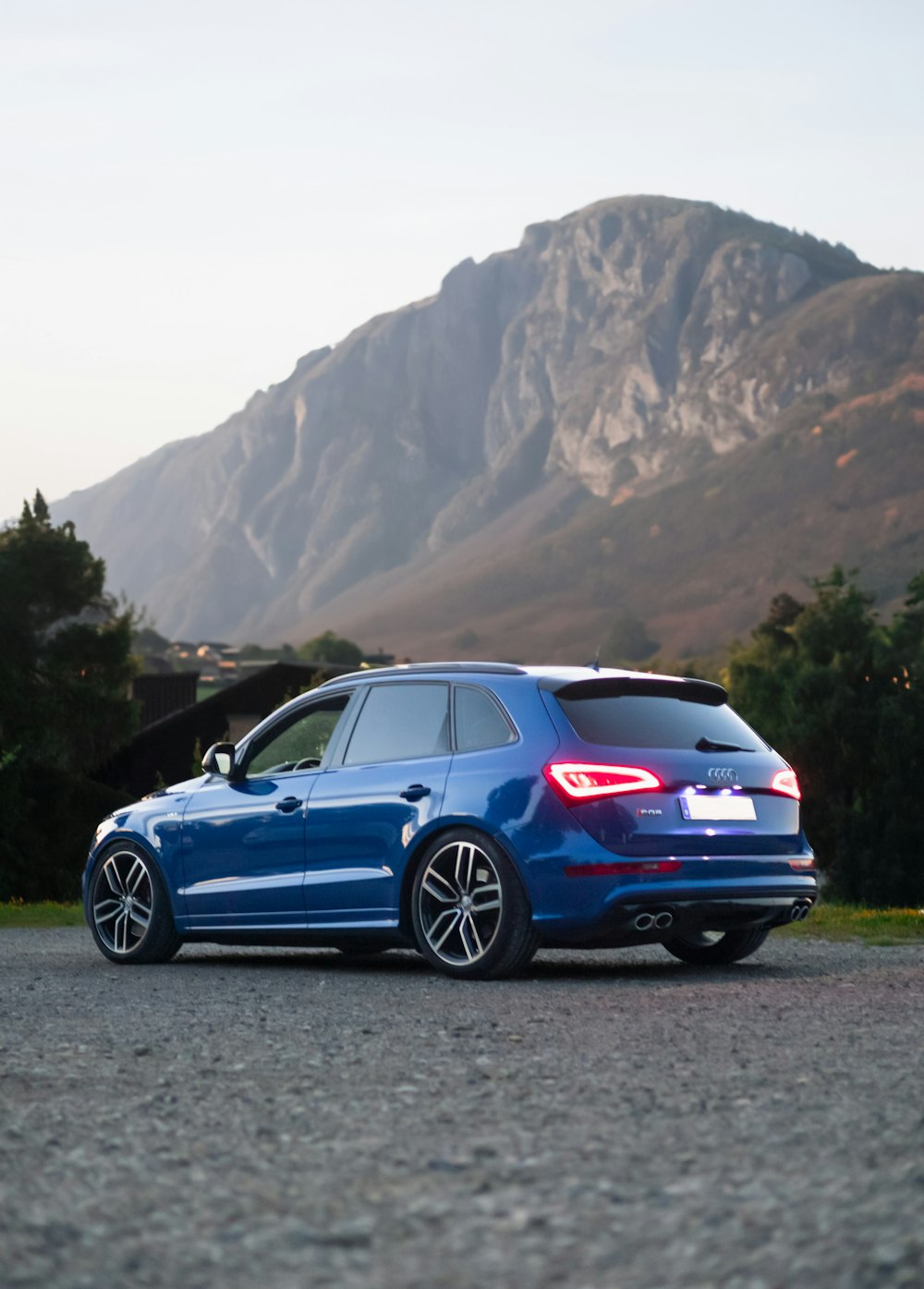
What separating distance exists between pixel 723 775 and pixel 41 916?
11212 millimetres

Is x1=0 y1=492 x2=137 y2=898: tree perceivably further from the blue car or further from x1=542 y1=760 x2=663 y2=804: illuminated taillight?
x1=542 y1=760 x2=663 y2=804: illuminated taillight

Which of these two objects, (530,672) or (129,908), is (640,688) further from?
(129,908)

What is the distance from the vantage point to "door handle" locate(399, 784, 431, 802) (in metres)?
9.52

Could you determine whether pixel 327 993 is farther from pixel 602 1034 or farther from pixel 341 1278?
pixel 341 1278

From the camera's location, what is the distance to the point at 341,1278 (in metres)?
3.50

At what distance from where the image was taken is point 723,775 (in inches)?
370

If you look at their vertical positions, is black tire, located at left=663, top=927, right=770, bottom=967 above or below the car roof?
below

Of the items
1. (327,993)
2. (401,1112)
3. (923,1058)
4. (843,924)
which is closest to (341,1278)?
(401,1112)

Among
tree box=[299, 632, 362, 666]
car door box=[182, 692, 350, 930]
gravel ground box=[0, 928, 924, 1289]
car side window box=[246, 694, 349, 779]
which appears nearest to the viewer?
gravel ground box=[0, 928, 924, 1289]

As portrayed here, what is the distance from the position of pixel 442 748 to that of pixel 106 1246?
5996 millimetres

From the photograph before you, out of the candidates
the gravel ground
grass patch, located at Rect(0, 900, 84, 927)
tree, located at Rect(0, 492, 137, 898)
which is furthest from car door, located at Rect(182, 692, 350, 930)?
tree, located at Rect(0, 492, 137, 898)

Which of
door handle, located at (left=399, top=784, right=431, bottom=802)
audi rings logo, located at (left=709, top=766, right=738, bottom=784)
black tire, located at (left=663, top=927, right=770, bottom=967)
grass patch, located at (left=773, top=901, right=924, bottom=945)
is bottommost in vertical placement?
grass patch, located at (left=773, top=901, right=924, bottom=945)

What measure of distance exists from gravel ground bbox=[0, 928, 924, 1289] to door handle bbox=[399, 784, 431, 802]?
124 centimetres

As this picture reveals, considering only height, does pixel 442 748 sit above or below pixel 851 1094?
above
